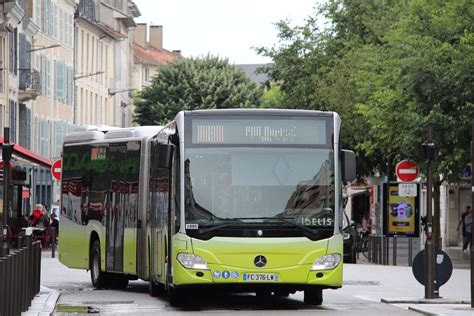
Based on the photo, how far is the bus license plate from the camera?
77.4ft

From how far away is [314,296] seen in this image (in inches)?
1008

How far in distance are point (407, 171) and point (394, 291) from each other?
15572mm

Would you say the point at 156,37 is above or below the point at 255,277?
above

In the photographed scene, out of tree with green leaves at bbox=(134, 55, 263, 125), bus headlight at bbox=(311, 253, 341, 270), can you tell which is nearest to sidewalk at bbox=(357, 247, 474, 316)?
bus headlight at bbox=(311, 253, 341, 270)

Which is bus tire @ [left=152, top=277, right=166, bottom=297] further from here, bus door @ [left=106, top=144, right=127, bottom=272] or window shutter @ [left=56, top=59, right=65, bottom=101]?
window shutter @ [left=56, top=59, right=65, bottom=101]

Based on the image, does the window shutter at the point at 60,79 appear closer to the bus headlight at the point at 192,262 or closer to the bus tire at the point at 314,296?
the bus tire at the point at 314,296

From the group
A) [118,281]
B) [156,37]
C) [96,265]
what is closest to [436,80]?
[118,281]

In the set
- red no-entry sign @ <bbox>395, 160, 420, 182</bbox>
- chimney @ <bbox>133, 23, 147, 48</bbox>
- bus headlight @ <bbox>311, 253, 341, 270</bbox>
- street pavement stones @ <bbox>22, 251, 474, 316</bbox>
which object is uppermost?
chimney @ <bbox>133, 23, 147, 48</bbox>

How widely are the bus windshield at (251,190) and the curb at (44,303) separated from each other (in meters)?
2.29

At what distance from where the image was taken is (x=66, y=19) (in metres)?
87.4

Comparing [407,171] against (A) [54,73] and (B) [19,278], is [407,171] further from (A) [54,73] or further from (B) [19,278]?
(A) [54,73]

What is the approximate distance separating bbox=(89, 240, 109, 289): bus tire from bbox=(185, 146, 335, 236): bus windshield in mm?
7098

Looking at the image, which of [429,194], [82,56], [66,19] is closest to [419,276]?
[429,194]

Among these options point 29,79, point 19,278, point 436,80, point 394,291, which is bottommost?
point 394,291
